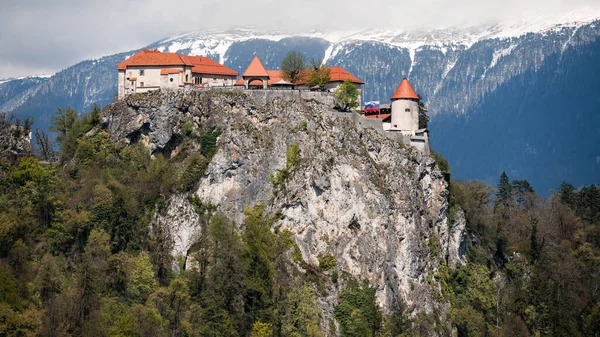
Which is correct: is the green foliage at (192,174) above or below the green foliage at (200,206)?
above

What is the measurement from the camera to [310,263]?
85.2 metres

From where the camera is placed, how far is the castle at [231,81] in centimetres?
9406

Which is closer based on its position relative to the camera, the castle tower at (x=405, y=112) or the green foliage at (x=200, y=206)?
the green foliage at (x=200, y=206)

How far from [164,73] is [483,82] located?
10967cm

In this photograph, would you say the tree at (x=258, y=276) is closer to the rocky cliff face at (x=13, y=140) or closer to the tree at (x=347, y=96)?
the tree at (x=347, y=96)

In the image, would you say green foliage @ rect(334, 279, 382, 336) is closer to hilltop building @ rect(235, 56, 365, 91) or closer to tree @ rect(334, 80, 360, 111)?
tree @ rect(334, 80, 360, 111)

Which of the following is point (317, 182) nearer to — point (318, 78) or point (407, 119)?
point (407, 119)

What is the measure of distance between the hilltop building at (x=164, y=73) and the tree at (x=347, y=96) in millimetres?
13307

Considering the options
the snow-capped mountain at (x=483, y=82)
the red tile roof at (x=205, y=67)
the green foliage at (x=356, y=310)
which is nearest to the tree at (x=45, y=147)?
the red tile roof at (x=205, y=67)

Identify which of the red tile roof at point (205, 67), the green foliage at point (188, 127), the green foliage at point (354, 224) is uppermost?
the red tile roof at point (205, 67)

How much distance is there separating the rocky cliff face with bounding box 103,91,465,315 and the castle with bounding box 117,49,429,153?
2.19m

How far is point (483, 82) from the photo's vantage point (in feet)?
623

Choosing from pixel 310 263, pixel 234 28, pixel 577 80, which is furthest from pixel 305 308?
pixel 577 80


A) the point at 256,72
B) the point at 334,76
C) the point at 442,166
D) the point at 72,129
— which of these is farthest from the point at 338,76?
the point at 72,129
